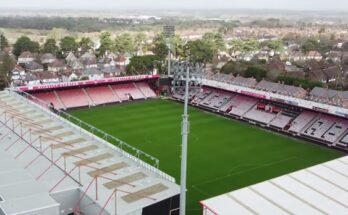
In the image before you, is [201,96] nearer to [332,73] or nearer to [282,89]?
[282,89]

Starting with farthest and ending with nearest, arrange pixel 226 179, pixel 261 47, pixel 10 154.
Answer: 1. pixel 261 47
2. pixel 226 179
3. pixel 10 154

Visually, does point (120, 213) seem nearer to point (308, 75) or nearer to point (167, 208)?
point (167, 208)

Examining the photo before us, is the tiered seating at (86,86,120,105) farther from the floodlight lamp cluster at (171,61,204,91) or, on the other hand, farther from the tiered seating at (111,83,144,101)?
the floodlight lamp cluster at (171,61,204,91)

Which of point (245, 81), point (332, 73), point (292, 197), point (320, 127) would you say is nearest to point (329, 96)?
point (320, 127)

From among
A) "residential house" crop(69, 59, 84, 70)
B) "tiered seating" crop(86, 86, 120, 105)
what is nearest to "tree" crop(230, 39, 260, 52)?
"residential house" crop(69, 59, 84, 70)

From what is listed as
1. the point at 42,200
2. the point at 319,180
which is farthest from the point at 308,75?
the point at 42,200

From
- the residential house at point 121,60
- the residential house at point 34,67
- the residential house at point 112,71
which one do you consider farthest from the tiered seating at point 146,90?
the residential house at point 121,60
